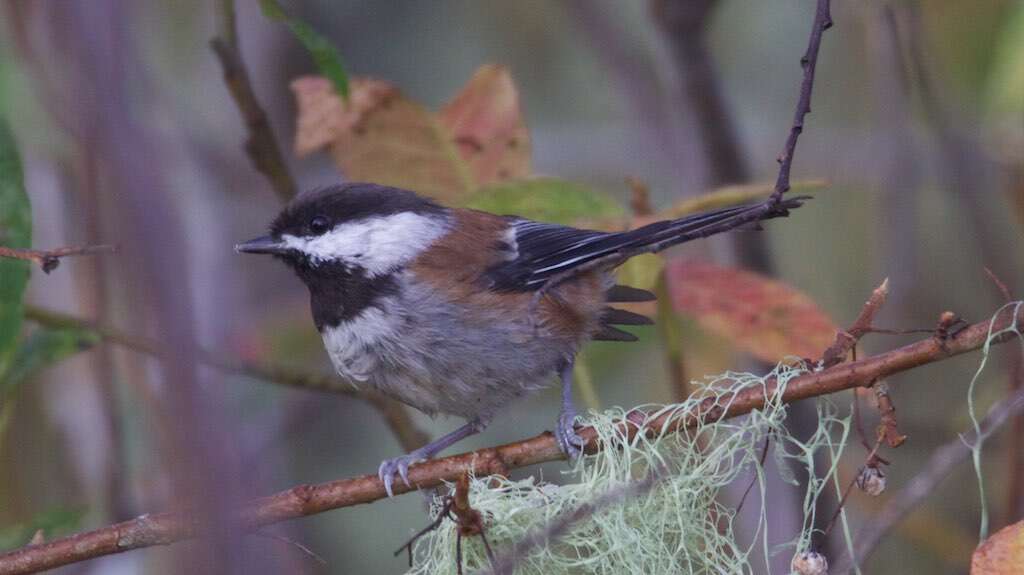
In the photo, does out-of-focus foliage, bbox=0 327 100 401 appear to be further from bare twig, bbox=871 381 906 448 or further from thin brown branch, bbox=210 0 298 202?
bare twig, bbox=871 381 906 448

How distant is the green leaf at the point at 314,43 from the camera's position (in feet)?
6.23

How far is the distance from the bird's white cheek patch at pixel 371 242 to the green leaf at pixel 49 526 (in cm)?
67

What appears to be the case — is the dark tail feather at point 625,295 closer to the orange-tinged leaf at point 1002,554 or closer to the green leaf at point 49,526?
the orange-tinged leaf at point 1002,554

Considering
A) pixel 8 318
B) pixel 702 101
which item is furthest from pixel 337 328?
pixel 702 101

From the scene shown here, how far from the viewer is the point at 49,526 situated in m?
1.91

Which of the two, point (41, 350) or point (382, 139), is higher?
point (382, 139)

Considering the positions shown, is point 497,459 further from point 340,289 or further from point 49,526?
point 49,526

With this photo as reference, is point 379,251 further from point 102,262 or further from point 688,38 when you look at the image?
point 688,38

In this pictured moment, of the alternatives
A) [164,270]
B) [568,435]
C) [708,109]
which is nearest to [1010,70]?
[708,109]

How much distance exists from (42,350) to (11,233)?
309mm

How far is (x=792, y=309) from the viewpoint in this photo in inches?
80.4

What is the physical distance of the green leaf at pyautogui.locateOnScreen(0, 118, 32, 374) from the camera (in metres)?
1.77

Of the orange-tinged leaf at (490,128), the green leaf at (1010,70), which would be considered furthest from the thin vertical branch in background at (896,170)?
the orange-tinged leaf at (490,128)

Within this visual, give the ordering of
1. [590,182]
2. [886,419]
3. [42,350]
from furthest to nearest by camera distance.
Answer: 1. [590,182]
2. [42,350]
3. [886,419]
